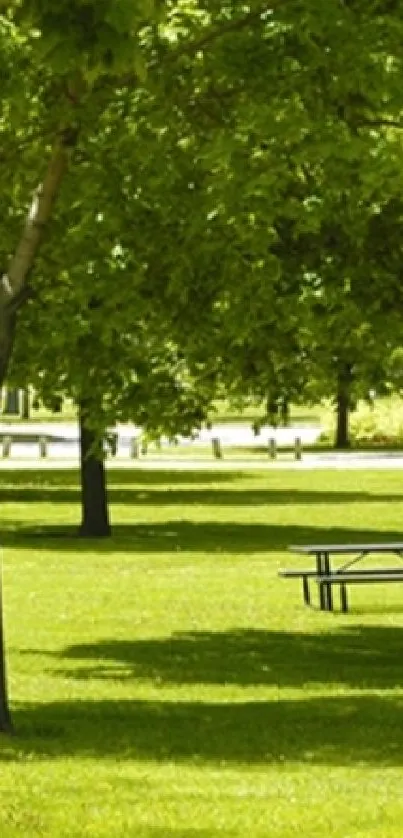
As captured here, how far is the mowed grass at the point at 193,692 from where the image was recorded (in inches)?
526

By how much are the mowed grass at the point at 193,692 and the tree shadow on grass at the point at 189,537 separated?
8 centimetres

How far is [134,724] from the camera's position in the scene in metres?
17.8

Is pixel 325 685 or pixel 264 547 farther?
pixel 264 547

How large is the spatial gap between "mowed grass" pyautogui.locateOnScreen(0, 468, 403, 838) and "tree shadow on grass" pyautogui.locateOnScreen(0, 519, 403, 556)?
3.1 inches

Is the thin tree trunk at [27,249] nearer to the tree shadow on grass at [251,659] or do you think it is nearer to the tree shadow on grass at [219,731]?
the tree shadow on grass at [219,731]

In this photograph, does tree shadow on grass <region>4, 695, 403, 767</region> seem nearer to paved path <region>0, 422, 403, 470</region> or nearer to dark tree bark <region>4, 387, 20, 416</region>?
paved path <region>0, 422, 403, 470</region>

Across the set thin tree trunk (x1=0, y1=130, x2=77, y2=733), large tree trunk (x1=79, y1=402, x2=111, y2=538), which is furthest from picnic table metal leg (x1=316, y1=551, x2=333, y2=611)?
large tree trunk (x1=79, y1=402, x2=111, y2=538)

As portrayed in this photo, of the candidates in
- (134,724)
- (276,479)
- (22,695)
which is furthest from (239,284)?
(276,479)

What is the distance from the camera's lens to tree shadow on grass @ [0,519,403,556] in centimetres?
3872

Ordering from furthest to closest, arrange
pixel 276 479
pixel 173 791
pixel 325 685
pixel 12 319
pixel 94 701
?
pixel 276 479, pixel 325 685, pixel 94 701, pixel 12 319, pixel 173 791

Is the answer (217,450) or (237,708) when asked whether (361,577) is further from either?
(217,450)

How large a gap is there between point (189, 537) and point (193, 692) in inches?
837

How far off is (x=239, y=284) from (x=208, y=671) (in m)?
3.68

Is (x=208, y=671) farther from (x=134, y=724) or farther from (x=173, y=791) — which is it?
(x=173, y=791)
